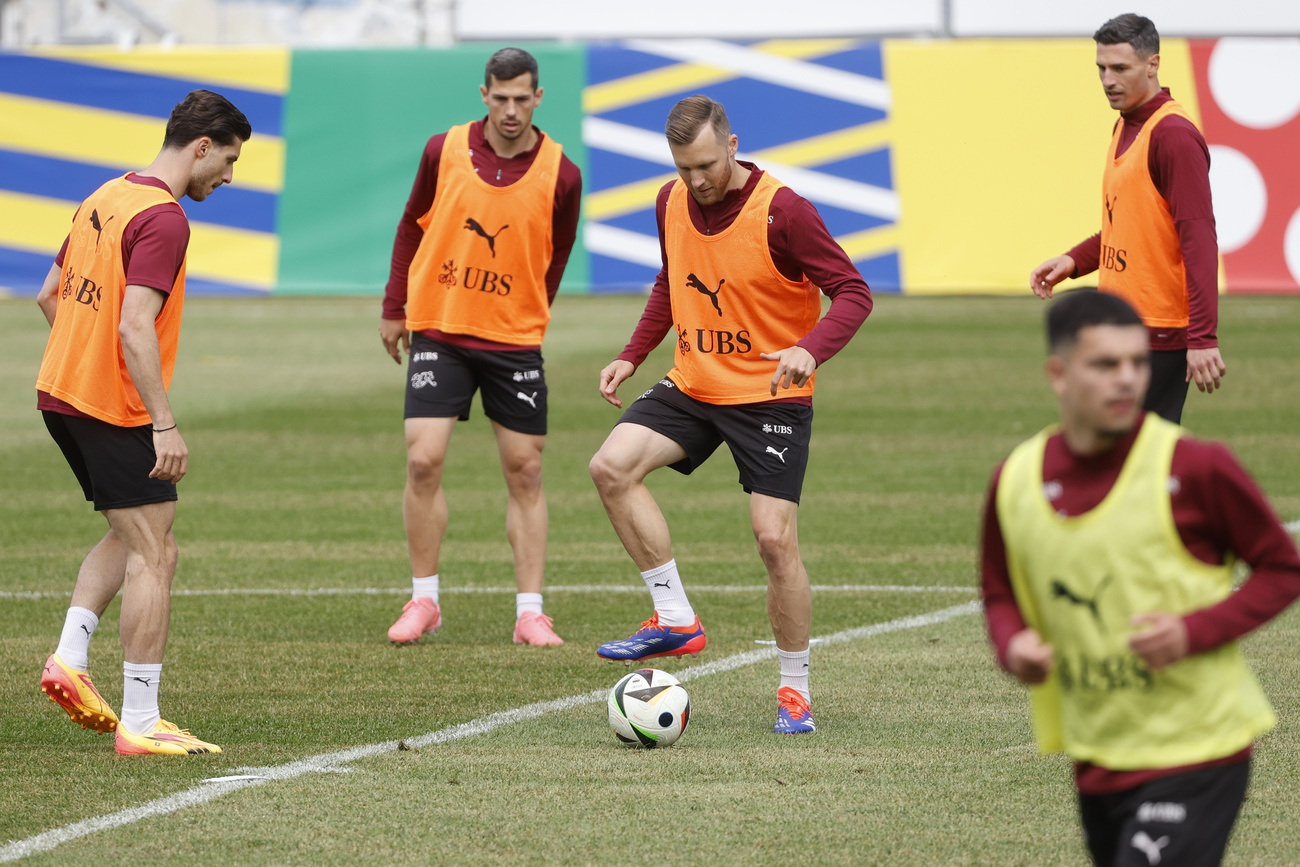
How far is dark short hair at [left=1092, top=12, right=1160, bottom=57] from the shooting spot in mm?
6590

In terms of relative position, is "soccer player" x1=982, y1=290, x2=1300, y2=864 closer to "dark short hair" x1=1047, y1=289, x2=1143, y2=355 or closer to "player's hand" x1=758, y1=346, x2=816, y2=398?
"dark short hair" x1=1047, y1=289, x2=1143, y2=355

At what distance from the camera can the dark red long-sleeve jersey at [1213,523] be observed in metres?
3.25

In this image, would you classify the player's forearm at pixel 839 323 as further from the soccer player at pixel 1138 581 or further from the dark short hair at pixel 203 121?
the soccer player at pixel 1138 581

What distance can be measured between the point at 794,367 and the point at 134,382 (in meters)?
2.15

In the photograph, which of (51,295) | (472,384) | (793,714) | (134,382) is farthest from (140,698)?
(472,384)

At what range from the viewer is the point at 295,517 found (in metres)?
11.4

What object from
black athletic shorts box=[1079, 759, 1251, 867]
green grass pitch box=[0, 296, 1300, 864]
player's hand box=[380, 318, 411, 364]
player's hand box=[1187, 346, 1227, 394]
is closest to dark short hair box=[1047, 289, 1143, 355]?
black athletic shorts box=[1079, 759, 1251, 867]

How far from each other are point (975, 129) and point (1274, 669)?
51.5 feet

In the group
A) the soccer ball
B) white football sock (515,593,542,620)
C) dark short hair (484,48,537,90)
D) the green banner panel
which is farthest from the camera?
the green banner panel

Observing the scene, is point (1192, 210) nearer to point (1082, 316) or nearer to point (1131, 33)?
point (1131, 33)

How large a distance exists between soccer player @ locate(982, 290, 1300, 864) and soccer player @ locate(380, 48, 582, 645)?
15.7 ft

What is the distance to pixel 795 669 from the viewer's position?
246 inches

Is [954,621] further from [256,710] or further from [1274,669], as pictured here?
[256,710]

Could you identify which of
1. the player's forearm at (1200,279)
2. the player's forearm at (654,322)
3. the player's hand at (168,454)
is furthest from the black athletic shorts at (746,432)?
the player's hand at (168,454)
